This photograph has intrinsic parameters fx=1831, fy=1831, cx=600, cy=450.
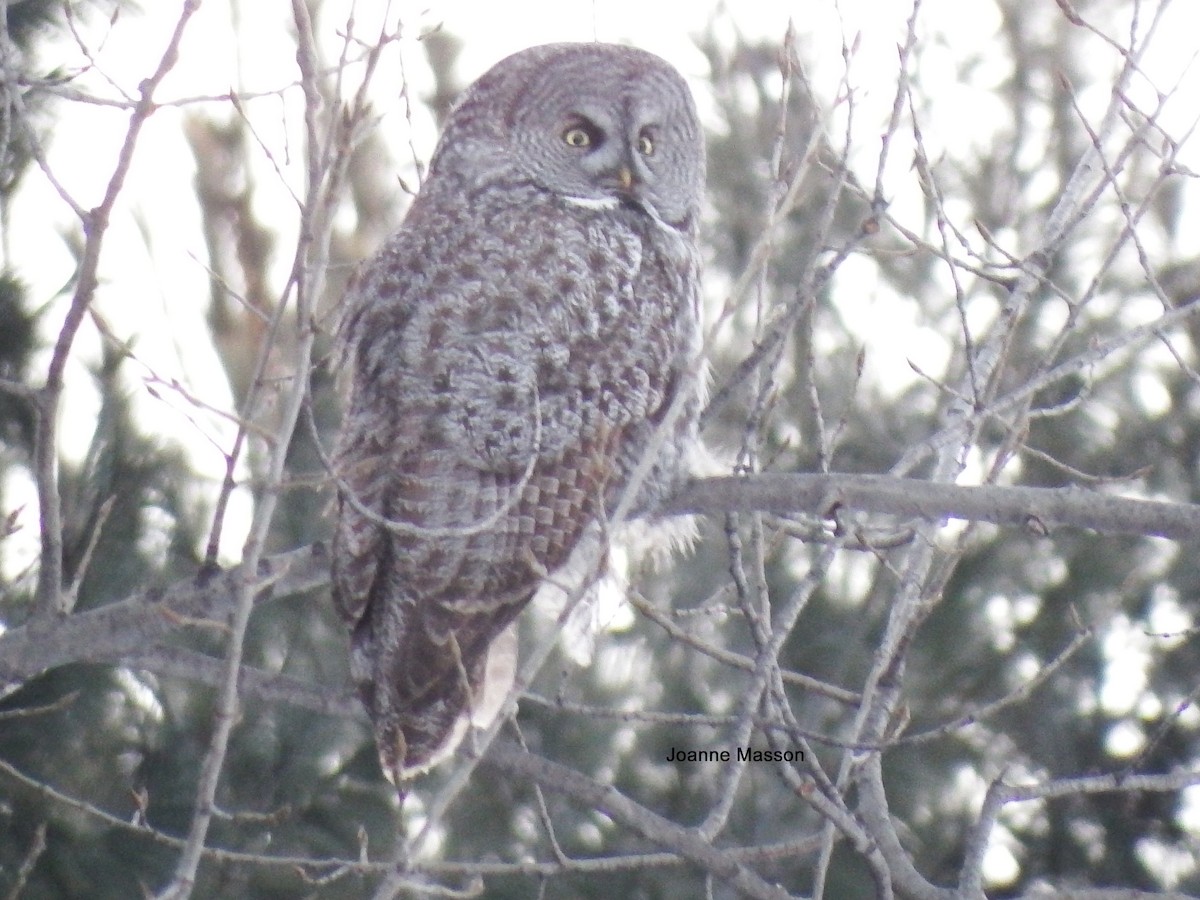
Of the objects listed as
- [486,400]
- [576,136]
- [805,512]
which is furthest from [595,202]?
[805,512]

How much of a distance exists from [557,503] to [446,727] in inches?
21.2

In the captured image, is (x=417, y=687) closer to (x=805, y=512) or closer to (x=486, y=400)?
(x=486, y=400)

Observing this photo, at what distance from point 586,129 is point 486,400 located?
3.80 ft

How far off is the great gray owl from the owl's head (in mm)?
16

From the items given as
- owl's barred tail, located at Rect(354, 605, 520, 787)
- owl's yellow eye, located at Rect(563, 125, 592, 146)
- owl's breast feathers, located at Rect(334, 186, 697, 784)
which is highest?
owl's yellow eye, located at Rect(563, 125, 592, 146)

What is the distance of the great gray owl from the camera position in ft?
12.7

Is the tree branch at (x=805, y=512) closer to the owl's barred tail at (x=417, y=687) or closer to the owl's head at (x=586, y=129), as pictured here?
the owl's barred tail at (x=417, y=687)

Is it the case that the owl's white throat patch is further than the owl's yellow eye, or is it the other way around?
the owl's yellow eye

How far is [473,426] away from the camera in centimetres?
396

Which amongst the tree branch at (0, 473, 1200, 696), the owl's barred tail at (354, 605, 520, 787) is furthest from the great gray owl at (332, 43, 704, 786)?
the tree branch at (0, 473, 1200, 696)

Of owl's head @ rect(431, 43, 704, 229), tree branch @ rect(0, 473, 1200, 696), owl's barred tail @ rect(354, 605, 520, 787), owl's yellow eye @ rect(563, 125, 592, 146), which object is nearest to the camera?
tree branch @ rect(0, 473, 1200, 696)

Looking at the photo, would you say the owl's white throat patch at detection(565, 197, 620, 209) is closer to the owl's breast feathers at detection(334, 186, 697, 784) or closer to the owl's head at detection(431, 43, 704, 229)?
the owl's head at detection(431, 43, 704, 229)

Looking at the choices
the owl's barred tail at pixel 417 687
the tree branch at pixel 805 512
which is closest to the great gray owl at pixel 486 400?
the owl's barred tail at pixel 417 687

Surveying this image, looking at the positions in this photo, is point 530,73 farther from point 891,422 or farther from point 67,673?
point 891,422
